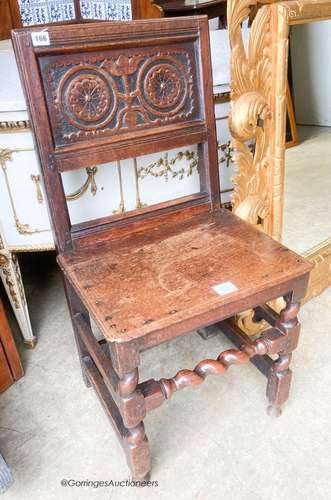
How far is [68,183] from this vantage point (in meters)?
1.28

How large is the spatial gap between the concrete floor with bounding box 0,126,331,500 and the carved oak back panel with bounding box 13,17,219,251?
562mm

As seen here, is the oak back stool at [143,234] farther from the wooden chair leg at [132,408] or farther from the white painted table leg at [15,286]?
the white painted table leg at [15,286]

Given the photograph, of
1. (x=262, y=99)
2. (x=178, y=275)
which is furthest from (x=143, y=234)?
(x=262, y=99)

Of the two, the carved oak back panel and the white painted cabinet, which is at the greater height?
the carved oak back panel

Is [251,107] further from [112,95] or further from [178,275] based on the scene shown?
[178,275]

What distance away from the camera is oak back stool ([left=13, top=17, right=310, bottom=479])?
0.94m

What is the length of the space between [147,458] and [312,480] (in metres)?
0.43

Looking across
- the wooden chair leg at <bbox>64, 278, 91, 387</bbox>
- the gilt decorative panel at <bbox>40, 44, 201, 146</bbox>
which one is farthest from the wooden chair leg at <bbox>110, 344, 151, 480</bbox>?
the gilt decorative panel at <bbox>40, 44, 201, 146</bbox>

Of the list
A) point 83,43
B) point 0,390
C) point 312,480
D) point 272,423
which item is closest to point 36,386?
point 0,390

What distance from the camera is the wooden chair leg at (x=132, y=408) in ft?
2.92

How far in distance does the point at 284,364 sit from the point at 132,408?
1.56 ft

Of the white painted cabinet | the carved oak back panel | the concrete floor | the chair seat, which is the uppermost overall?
the carved oak back panel

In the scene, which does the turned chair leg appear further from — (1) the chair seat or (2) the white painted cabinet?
(2) the white painted cabinet

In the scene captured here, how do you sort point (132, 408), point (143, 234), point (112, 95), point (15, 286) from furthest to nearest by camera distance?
point (15, 286), point (143, 234), point (112, 95), point (132, 408)
